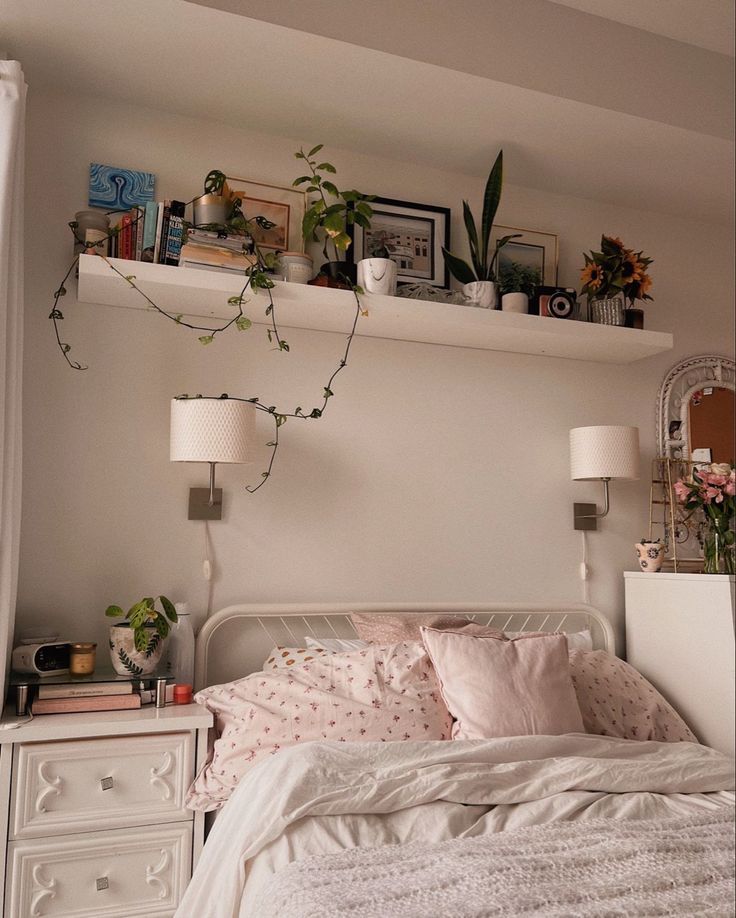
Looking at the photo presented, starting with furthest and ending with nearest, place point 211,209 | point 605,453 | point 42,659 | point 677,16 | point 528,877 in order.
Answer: point 605,453, point 677,16, point 211,209, point 42,659, point 528,877

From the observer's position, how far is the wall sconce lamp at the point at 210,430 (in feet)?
6.91

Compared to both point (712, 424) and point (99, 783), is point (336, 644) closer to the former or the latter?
point (99, 783)

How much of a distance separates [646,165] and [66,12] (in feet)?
6.13

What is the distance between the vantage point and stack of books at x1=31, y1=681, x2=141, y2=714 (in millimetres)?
1850

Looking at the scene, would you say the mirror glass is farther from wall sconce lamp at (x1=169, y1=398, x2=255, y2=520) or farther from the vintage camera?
wall sconce lamp at (x1=169, y1=398, x2=255, y2=520)

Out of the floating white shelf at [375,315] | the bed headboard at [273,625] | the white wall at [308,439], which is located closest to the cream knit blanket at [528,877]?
the bed headboard at [273,625]

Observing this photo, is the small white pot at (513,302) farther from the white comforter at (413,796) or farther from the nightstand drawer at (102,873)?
the nightstand drawer at (102,873)

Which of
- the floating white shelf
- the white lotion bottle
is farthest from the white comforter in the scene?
the floating white shelf

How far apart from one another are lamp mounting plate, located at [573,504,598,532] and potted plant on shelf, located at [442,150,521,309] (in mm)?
798

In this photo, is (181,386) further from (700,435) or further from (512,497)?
(700,435)

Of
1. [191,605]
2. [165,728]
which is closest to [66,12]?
[191,605]

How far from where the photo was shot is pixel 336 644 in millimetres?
2295

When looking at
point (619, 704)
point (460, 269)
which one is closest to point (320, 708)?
point (619, 704)

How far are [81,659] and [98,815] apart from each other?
0.40m
